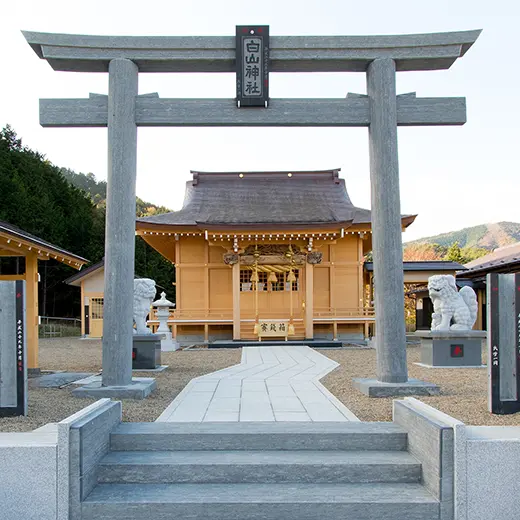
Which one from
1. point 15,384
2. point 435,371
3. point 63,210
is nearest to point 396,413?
point 15,384

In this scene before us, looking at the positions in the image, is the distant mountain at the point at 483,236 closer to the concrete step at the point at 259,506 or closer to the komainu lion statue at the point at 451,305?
the komainu lion statue at the point at 451,305

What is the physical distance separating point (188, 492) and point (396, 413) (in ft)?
7.22

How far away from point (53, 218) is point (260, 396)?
1144 inches

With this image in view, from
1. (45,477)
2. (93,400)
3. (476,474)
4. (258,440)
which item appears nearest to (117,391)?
(93,400)

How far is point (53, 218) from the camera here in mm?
33844

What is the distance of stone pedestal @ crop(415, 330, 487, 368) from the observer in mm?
11586

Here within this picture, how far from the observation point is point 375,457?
4824 mm

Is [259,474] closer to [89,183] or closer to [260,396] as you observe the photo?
[260,396]

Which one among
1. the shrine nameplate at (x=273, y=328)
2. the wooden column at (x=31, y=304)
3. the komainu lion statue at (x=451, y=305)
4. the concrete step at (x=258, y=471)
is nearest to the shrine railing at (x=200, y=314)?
the shrine nameplate at (x=273, y=328)

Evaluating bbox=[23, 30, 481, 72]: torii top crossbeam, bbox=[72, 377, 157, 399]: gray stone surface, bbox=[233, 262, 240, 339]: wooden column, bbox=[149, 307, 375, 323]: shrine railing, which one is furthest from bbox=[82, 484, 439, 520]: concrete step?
bbox=[149, 307, 375, 323]: shrine railing

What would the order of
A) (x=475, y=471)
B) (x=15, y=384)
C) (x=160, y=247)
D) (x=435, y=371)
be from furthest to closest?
(x=160, y=247)
(x=435, y=371)
(x=15, y=384)
(x=475, y=471)

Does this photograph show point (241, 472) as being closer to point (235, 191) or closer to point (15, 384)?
point (15, 384)

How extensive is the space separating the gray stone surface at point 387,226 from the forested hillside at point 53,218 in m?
27.3

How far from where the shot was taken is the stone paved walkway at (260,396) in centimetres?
629
